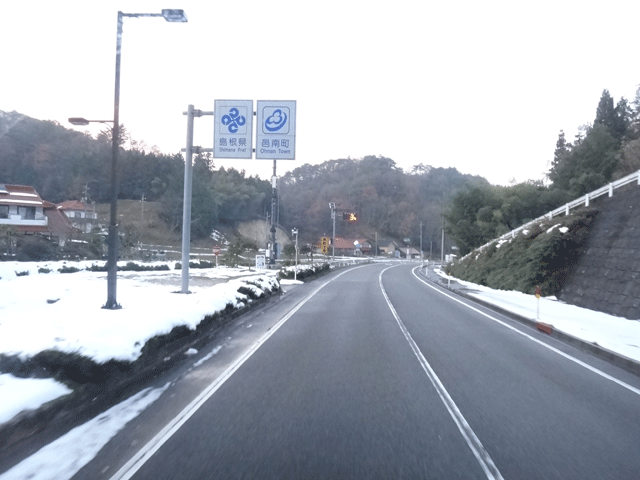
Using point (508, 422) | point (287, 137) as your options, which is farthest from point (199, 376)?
point (287, 137)

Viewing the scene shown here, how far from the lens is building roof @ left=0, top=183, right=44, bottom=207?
1357 inches

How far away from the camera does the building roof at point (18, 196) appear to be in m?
34.5

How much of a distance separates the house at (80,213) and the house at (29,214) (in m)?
3.52

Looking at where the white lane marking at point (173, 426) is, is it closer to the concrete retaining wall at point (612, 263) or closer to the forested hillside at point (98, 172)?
the forested hillside at point (98, 172)

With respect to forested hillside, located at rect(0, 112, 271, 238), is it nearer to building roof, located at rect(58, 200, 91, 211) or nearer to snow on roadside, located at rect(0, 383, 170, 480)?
building roof, located at rect(58, 200, 91, 211)

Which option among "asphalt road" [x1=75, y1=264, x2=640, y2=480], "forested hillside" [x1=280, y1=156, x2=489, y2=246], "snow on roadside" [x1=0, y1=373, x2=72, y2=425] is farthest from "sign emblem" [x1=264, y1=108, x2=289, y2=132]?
"forested hillside" [x1=280, y1=156, x2=489, y2=246]

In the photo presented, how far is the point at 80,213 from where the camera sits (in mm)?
48500

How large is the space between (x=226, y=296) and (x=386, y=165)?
348 feet

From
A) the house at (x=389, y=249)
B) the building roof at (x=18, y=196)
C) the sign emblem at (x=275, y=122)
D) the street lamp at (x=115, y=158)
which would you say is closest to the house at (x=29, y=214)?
the building roof at (x=18, y=196)

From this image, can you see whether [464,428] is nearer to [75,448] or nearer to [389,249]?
[75,448]

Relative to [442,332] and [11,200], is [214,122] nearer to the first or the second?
[442,332]

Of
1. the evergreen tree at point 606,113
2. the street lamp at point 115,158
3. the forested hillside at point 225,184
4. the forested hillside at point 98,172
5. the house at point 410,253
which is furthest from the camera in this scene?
the house at point 410,253

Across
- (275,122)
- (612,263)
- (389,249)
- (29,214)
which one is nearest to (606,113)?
(612,263)

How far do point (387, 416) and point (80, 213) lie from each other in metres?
48.0
